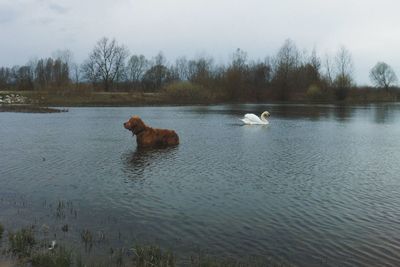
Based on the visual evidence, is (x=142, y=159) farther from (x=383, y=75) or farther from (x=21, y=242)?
(x=383, y=75)

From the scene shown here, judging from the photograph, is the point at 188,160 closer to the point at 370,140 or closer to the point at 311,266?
the point at 311,266

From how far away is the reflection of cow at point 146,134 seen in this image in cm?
2430

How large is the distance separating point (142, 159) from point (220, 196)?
24.1ft

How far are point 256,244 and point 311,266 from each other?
148cm

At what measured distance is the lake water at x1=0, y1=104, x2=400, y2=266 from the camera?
9.86 metres

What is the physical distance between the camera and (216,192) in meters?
14.6

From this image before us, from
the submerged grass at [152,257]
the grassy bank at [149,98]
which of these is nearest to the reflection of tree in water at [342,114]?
the grassy bank at [149,98]

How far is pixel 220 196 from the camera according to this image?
1404cm

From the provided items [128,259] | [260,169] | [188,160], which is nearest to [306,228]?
[128,259]

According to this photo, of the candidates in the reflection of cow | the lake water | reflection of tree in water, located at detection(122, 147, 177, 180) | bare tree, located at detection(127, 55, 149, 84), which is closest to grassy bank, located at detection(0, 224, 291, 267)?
the lake water

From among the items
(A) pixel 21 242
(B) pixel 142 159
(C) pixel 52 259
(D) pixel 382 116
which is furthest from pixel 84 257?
(D) pixel 382 116

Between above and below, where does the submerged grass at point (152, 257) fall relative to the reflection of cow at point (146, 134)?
below

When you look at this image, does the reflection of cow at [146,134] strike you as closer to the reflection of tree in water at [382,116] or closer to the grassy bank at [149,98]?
the reflection of tree in water at [382,116]

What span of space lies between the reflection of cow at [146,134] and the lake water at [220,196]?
1.17 m
